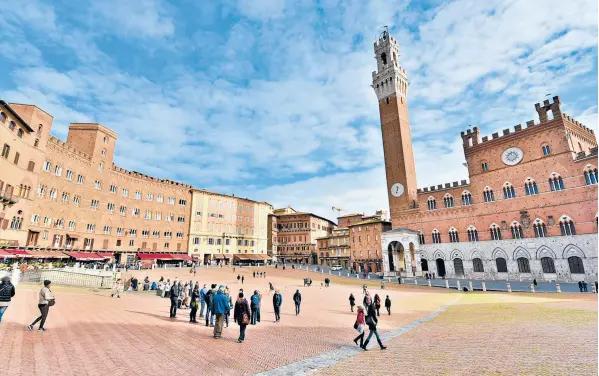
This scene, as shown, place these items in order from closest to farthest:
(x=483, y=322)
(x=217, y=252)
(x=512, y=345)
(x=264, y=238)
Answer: (x=512, y=345), (x=483, y=322), (x=217, y=252), (x=264, y=238)

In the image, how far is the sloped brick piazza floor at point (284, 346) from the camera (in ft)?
22.8

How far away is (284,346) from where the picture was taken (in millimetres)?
9617

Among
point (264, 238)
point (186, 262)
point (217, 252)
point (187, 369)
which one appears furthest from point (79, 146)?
point (187, 369)

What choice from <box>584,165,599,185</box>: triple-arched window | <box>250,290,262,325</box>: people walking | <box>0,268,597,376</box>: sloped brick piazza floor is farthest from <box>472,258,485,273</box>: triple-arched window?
<box>250,290,262,325</box>: people walking

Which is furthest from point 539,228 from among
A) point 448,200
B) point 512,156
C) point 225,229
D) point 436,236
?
point 225,229

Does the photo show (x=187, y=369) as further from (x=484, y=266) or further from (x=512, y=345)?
(x=484, y=266)

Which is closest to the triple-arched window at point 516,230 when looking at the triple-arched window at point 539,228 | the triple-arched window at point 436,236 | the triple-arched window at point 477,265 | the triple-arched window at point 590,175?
the triple-arched window at point 539,228

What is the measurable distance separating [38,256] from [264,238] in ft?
142

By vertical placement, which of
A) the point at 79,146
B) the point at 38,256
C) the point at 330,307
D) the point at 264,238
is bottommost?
the point at 330,307

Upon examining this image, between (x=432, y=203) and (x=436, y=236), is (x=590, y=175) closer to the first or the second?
(x=432, y=203)

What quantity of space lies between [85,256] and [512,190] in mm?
59612

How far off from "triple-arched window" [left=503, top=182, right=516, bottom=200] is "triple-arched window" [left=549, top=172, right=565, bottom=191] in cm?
409

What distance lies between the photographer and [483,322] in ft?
43.7

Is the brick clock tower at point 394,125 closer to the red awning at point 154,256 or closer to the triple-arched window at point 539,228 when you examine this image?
the triple-arched window at point 539,228
